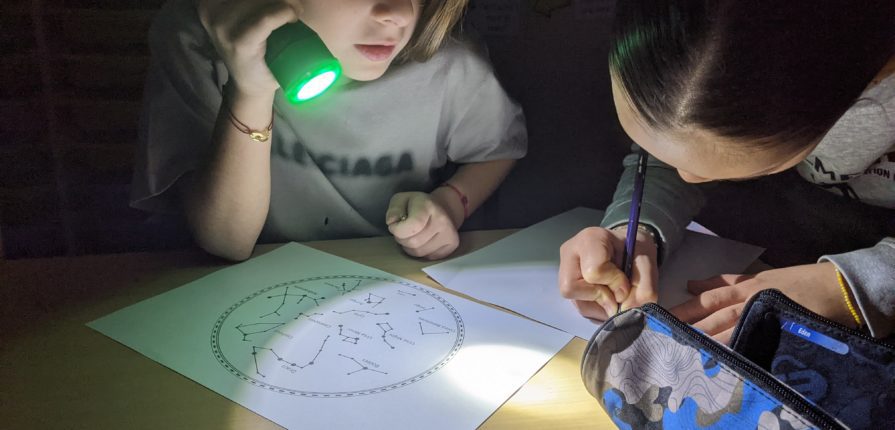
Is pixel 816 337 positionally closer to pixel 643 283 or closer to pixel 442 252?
pixel 643 283

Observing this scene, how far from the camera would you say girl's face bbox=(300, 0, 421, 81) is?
544 mm

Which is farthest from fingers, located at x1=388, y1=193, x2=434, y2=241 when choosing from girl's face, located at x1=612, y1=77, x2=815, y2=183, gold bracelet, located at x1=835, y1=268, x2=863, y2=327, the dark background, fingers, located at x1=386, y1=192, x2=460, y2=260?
gold bracelet, located at x1=835, y1=268, x2=863, y2=327

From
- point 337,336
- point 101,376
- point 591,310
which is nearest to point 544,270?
point 591,310

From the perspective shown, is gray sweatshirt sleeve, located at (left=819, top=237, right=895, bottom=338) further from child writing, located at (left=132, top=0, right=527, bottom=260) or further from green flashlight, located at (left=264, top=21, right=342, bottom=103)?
green flashlight, located at (left=264, top=21, right=342, bottom=103)

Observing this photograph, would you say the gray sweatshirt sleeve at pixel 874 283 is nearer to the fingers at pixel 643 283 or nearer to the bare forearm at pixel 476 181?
the fingers at pixel 643 283

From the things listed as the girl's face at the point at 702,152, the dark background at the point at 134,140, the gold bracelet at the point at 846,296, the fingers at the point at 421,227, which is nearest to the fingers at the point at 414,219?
the fingers at the point at 421,227

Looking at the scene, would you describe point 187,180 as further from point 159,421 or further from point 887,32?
point 887,32

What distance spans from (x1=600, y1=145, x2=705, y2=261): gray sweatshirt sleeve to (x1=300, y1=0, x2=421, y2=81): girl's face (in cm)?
29

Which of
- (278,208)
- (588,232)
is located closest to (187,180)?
(278,208)

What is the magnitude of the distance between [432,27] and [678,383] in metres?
0.44

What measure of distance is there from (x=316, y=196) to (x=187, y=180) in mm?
143

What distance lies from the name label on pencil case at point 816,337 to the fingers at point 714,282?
0.15 m

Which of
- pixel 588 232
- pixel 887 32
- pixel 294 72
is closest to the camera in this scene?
pixel 887 32

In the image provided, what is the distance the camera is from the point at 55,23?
0.54 meters
